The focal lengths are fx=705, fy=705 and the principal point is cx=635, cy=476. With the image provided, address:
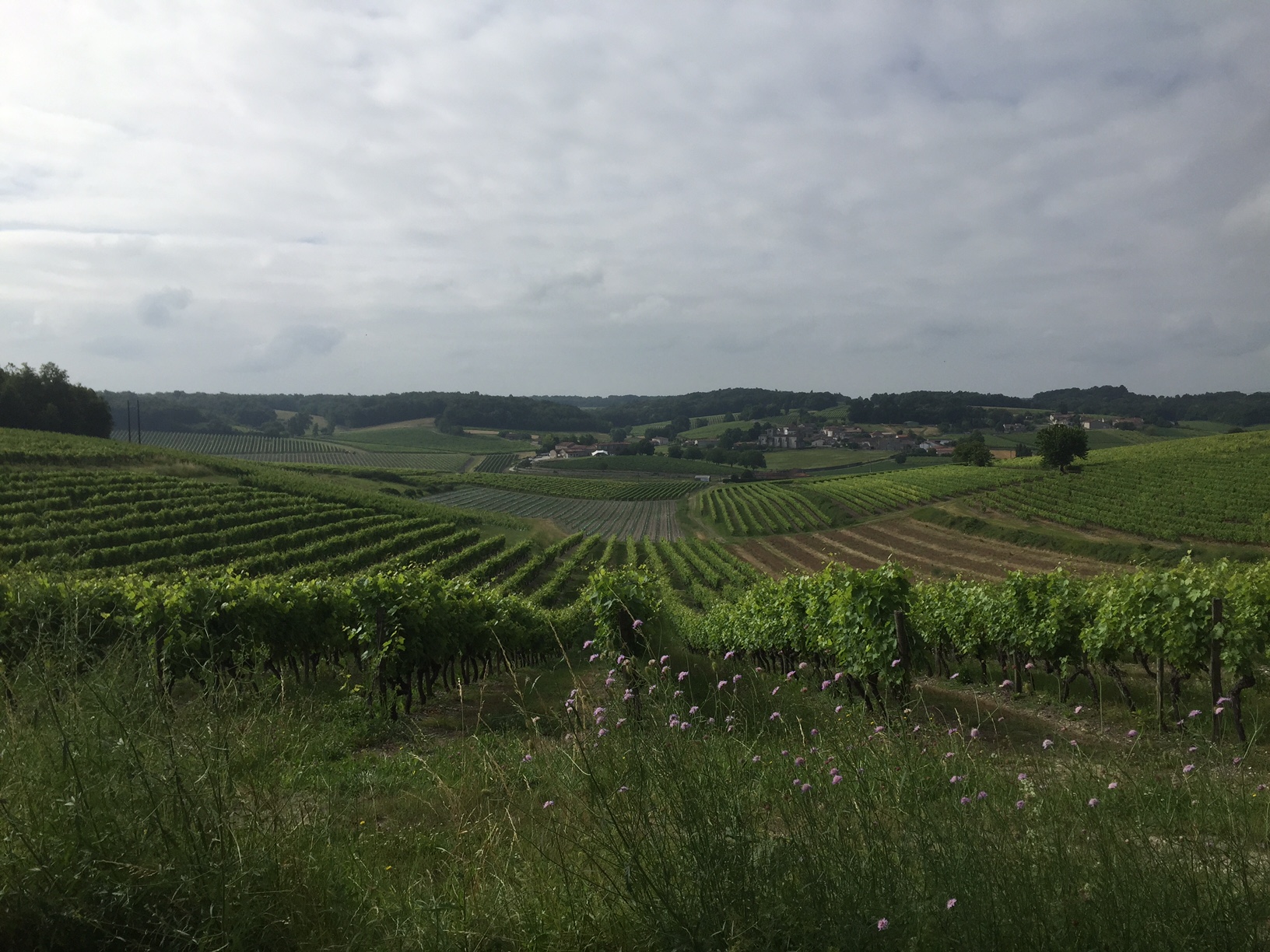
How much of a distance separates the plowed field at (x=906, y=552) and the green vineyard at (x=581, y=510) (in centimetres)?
1547

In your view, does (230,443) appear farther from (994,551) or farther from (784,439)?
(994,551)

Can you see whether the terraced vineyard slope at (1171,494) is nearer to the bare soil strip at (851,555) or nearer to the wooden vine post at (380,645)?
the bare soil strip at (851,555)

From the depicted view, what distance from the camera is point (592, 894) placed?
300cm

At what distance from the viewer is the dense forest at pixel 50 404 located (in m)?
70.6

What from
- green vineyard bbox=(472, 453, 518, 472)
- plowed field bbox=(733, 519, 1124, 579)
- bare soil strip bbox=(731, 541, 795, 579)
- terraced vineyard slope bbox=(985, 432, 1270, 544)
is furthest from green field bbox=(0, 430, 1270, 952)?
green vineyard bbox=(472, 453, 518, 472)

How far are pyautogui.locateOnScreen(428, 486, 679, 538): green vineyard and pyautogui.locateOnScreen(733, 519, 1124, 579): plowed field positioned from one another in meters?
15.5

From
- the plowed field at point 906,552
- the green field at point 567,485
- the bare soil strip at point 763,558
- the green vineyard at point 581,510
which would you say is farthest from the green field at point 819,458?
the bare soil strip at point 763,558

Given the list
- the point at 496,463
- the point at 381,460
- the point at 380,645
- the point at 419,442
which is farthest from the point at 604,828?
the point at 419,442

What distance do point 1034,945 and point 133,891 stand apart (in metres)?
3.45

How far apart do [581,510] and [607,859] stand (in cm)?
8470

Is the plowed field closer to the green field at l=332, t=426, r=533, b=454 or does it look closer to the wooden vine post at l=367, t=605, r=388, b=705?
the wooden vine post at l=367, t=605, r=388, b=705

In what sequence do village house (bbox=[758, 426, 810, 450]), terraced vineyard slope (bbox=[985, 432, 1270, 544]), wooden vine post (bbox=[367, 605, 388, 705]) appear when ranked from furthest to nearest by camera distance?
1. village house (bbox=[758, 426, 810, 450])
2. terraced vineyard slope (bbox=[985, 432, 1270, 544])
3. wooden vine post (bbox=[367, 605, 388, 705])

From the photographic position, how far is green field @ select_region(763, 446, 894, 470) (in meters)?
128

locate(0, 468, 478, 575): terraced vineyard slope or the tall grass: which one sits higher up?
the tall grass
